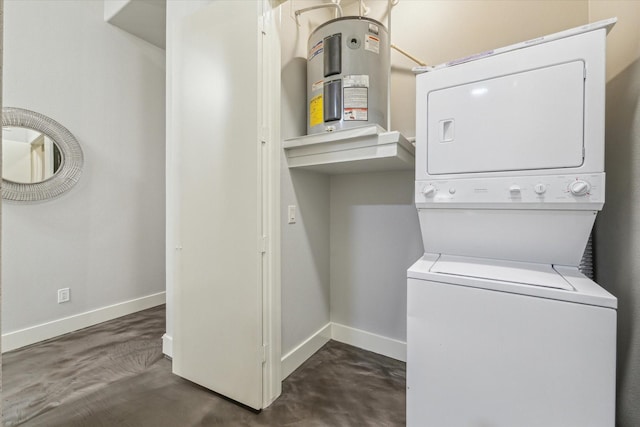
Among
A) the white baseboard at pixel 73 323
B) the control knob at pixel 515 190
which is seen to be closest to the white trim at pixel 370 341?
the control knob at pixel 515 190

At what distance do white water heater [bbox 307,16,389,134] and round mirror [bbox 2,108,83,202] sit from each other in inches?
89.8

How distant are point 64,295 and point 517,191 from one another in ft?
11.1

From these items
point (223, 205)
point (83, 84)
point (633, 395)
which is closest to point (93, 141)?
point (83, 84)

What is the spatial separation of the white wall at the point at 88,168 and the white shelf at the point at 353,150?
2.08 meters

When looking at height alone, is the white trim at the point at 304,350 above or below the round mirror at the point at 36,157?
below

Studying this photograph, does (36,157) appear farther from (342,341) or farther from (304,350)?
(342,341)

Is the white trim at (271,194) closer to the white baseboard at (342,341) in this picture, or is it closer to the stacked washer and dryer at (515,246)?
the white baseboard at (342,341)

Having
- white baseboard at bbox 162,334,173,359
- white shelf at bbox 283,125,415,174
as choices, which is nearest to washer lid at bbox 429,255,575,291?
white shelf at bbox 283,125,415,174

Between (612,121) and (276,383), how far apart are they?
7.22 feet

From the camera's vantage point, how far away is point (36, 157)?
2.35 m

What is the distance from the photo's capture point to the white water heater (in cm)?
169

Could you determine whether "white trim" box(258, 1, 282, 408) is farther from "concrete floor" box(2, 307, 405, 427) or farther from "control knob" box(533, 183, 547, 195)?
"control knob" box(533, 183, 547, 195)

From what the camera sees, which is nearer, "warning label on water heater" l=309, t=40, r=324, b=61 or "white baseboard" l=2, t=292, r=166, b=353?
"warning label on water heater" l=309, t=40, r=324, b=61

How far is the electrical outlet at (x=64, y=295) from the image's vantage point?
2.48 meters
